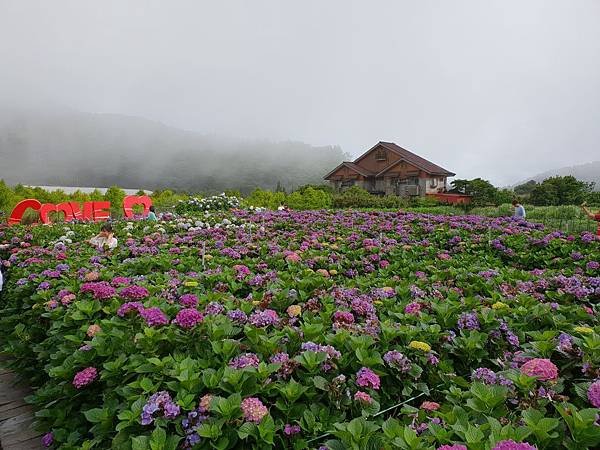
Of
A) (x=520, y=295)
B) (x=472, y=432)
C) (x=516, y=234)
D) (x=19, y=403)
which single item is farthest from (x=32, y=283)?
(x=516, y=234)

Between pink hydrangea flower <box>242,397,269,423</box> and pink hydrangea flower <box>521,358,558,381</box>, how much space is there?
971mm

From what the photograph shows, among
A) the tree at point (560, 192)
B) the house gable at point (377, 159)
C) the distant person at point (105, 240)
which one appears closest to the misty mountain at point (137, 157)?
the house gable at point (377, 159)

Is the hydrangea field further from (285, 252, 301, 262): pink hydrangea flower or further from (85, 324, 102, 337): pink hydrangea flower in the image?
(285, 252, 301, 262): pink hydrangea flower

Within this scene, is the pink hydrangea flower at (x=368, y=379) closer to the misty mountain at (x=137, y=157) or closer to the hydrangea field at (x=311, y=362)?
the hydrangea field at (x=311, y=362)

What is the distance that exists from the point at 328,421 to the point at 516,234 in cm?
583

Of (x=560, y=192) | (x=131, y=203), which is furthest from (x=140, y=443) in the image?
(x=560, y=192)

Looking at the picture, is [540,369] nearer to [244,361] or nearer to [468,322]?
[468,322]

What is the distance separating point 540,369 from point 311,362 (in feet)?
2.76

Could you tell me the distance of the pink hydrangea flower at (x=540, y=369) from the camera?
1.42m

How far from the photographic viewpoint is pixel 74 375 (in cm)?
198

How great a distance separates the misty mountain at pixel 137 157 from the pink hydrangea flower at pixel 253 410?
65287 millimetres

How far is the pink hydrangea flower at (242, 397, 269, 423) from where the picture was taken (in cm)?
126

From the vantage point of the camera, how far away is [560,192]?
36.2 m

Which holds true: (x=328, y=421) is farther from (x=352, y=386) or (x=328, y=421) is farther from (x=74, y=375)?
(x=74, y=375)
